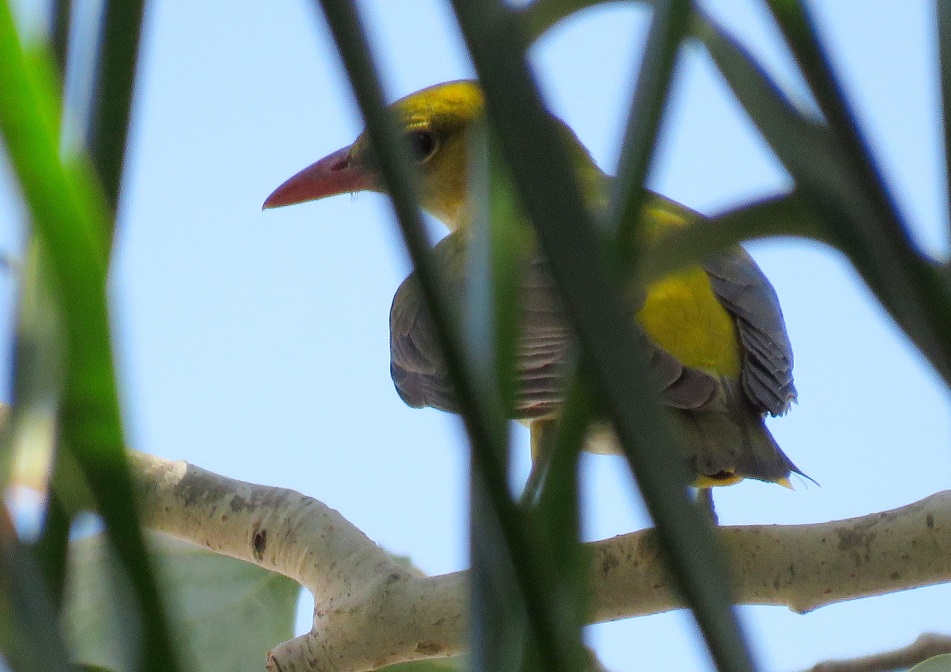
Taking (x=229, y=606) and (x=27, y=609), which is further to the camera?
(x=229, y=606)

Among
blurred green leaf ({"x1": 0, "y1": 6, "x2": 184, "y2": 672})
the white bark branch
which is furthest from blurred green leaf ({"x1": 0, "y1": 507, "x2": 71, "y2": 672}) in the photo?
the white bark branch

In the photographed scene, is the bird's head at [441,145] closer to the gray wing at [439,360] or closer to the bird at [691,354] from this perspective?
the bird at [691,354]

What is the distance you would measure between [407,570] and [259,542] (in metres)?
0.42

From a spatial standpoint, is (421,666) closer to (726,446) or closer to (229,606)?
(229,606)

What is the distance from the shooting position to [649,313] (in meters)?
3.17

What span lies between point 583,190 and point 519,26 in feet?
0.26

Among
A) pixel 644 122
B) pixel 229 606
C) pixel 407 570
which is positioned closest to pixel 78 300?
pixel 644 122

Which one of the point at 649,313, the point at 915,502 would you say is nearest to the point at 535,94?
the point at 915,502

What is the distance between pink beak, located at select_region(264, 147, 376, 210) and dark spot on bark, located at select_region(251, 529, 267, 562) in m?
2.20

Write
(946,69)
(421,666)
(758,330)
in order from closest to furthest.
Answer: (946,69) < (421,666) < (758,330)

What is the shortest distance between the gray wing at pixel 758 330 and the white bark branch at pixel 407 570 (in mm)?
841

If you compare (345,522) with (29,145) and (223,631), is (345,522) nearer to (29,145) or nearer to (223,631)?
(223,631)

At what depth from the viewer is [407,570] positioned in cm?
243

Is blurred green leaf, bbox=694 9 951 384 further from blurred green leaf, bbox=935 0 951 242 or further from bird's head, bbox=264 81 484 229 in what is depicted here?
bird's head, bbox=264 81 484 229
